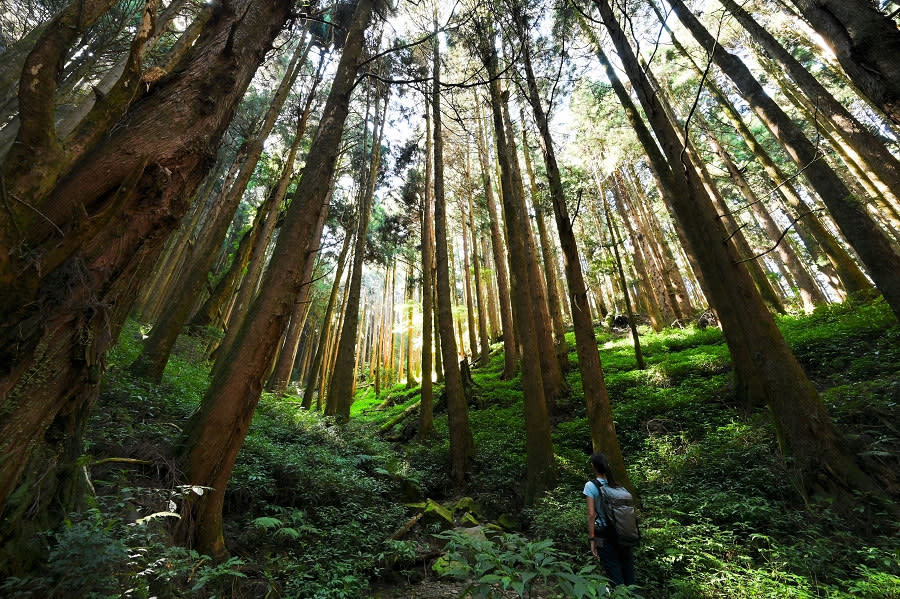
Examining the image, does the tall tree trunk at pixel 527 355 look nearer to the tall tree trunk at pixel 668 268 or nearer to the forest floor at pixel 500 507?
the forest floor at pixel 500 507

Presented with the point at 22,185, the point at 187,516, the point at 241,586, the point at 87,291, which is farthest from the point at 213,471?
the point at 22,185

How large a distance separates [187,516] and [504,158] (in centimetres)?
741

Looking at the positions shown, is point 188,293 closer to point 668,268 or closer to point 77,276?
point 77,276

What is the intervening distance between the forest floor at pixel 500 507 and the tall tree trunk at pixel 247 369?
8.8 inches

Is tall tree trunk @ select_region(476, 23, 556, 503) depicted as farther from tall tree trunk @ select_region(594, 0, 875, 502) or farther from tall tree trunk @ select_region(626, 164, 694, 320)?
tall tree trunk @ select_region(626, 164, 694, 320)

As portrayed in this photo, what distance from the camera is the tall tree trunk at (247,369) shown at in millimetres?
2967

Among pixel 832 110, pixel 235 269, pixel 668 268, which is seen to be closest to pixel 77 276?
pixel 235 269

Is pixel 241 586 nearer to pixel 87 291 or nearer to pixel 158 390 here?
pixel 87 291

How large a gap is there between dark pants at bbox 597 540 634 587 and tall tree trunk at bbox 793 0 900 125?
164 inches

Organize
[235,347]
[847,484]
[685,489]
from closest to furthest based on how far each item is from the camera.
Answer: [235,347] → [847,484] → [685,489]

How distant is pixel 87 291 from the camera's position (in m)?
1.93

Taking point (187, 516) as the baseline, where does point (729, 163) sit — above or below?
above

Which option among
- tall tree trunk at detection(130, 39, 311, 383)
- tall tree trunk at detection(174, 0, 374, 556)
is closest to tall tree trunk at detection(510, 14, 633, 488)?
tall tree trunk at detection(174, 0, 374, 556)

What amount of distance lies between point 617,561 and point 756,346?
3500 mm
